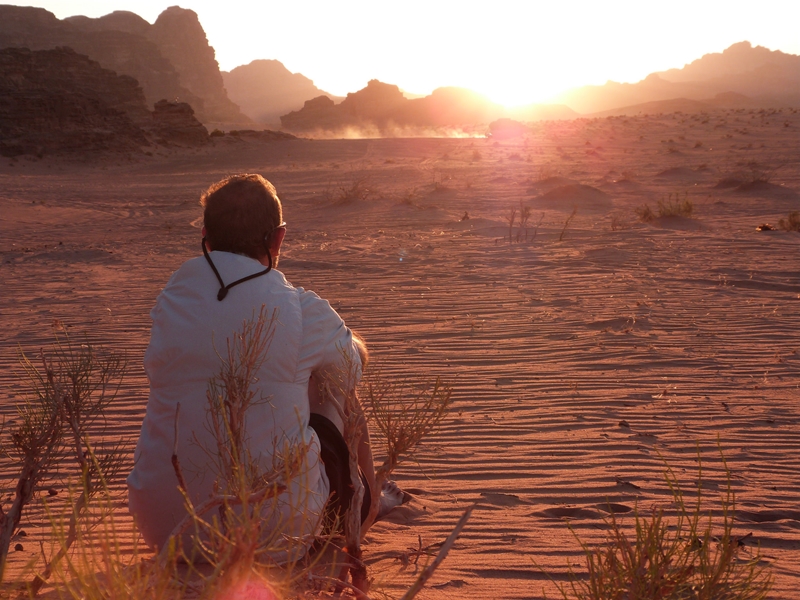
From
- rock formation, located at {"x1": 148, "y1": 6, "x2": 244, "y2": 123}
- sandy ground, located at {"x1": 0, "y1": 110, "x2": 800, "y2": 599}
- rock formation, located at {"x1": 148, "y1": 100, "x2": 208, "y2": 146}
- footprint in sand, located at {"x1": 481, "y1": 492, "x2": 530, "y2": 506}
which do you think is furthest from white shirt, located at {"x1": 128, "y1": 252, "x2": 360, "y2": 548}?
rock formation, located at {"x1": 148, "y1": 6, "x2": 244, "y2": 123}

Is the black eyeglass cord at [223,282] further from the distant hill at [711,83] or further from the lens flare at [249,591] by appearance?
the distant hill at [711,83]

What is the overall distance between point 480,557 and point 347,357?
3.16ft

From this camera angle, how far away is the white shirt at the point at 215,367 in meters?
2.42

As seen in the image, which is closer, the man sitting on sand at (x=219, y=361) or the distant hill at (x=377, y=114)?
the man sitting on sand at (x=219, y=361)

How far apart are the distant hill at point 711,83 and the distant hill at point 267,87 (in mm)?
58454

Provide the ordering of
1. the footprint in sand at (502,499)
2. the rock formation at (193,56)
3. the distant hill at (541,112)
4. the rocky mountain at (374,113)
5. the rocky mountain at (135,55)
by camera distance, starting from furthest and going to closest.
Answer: the distant hill at (541,112)
the rock formation at (193,56)
the rocky mountain at (135,55)
the rocky mountain at (374,113)
the footprint in sand at (502,499)

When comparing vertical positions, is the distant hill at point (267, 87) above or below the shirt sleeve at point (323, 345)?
above

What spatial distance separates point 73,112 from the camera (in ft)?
128

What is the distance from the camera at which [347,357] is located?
8.07 ft

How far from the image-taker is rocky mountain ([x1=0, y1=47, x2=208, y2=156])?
1437 inches

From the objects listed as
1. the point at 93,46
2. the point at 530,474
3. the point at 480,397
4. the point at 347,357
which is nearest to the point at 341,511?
the point at 347,357

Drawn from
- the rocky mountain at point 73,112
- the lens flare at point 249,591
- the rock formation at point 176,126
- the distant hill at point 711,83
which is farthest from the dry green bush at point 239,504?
the distant hill at point 711,83

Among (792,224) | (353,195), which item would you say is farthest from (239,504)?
(353,195)

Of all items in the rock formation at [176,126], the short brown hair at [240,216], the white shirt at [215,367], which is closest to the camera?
the white shirt at [215,367]
